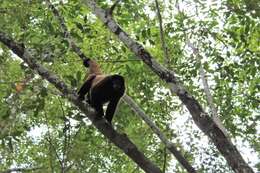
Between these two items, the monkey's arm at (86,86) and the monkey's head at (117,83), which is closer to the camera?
the monkey's head at (117,83)

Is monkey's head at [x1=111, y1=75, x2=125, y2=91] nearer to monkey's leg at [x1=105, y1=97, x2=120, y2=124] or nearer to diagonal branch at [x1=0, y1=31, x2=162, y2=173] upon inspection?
monkey's leg at [x1=105, y1=97, x2=120, y2=124]

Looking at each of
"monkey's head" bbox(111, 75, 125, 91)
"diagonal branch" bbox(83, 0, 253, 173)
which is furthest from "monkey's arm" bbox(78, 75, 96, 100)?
"diagonal branch" bbox(83, 0, 253, 173)

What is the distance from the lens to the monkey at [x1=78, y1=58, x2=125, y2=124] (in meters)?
7.57

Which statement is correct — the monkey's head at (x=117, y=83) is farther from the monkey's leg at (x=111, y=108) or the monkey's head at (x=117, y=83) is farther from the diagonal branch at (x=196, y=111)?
the diagonal branch at (x=196, y=111)

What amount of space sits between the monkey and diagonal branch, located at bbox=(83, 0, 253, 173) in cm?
143

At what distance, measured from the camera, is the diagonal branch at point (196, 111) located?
4.66 meters

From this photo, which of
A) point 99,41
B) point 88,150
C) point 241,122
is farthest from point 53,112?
point 241,122

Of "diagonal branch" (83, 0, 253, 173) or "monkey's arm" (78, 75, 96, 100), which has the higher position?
"monkey's arm" (78, 75, 96, 100)

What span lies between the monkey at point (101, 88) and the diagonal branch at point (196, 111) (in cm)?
143

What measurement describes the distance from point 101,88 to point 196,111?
2811 millimetres

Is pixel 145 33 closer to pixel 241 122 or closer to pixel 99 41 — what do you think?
pixel 99 41

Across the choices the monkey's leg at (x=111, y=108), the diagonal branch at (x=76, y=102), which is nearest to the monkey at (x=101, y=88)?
the monkey's leg at (x=111, y=108)

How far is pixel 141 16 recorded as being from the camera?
9273 mm

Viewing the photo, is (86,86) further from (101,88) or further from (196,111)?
(196,111)
